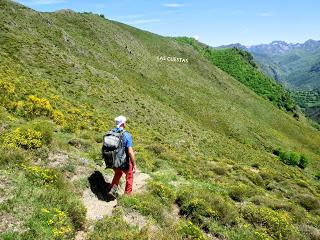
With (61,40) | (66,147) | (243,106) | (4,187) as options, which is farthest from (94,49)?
(4,187)

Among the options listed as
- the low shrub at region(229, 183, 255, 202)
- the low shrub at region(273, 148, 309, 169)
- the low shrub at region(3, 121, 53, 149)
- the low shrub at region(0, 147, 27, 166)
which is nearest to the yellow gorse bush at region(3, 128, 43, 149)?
the low shrub at region(3, 121, 53, 149)

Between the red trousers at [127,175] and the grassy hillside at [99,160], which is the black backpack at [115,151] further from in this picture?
the grassy hillside at [99,160]

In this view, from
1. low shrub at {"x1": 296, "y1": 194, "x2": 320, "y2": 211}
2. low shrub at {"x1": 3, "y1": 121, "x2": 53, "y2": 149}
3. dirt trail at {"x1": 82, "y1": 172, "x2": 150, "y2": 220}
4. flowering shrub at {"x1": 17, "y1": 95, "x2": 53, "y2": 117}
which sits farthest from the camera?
flowering shrub at {"x1": 17, "y1": 95, "x2": 53, "y2": 117}

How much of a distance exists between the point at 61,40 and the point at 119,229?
5481 centimetres

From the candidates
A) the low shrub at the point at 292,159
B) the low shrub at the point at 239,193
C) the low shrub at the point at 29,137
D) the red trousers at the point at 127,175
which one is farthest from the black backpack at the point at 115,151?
the low shrub at the point at 292,159

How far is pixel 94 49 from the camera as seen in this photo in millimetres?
71438

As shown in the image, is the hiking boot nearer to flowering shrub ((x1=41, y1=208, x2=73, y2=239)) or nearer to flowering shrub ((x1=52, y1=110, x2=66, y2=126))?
flowering shrub ((x1=41, y1=208, x2=73, y2=239))

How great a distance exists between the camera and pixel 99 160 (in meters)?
16.3

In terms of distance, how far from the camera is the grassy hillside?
10328 millimetres

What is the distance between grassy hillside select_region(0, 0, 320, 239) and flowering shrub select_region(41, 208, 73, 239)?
0.10 feet

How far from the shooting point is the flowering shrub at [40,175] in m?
11.4

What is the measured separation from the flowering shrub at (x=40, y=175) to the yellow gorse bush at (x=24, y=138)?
6.77 feet

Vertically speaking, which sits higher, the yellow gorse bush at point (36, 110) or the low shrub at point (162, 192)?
the yellow gorse bush at point (36, 110)

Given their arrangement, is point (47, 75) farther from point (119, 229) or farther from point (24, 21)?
point (119, 229)
